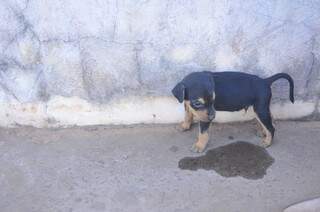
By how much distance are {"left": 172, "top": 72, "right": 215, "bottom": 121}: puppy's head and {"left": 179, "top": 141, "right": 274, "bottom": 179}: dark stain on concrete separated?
16.8 inches

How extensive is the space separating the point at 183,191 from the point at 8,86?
6.45 feet

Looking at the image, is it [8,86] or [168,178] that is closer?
[168,178]

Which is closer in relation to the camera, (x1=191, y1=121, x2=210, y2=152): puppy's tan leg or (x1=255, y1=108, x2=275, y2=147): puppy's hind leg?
(x1=255, y1=108, x2=275, y2=147): puppy's hind leg

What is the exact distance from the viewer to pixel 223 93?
13.3 ft

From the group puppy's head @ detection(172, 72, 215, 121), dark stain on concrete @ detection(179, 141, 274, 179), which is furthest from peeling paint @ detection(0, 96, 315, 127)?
puppy's head @ detection(172, 72, 215, 121)

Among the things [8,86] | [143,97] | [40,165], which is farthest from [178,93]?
[8,86]

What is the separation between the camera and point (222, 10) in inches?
162

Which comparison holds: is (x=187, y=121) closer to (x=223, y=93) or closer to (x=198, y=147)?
(x=198, y=147)

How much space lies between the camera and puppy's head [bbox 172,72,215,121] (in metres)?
3.91

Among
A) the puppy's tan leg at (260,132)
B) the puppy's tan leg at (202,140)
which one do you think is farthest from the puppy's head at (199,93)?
the puppy's tan leg at (260,132)

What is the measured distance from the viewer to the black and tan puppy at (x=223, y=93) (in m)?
3.93

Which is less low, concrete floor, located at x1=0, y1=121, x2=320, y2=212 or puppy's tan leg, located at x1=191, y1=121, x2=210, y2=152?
puppy's tan leg, located at x1=191, y1=121, x2=210, y2=152

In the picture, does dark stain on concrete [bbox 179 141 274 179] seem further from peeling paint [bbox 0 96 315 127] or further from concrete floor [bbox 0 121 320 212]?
peeling paint [bbox 0 96 315 127]

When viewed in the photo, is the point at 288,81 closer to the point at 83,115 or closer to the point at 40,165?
the point at 83,115
